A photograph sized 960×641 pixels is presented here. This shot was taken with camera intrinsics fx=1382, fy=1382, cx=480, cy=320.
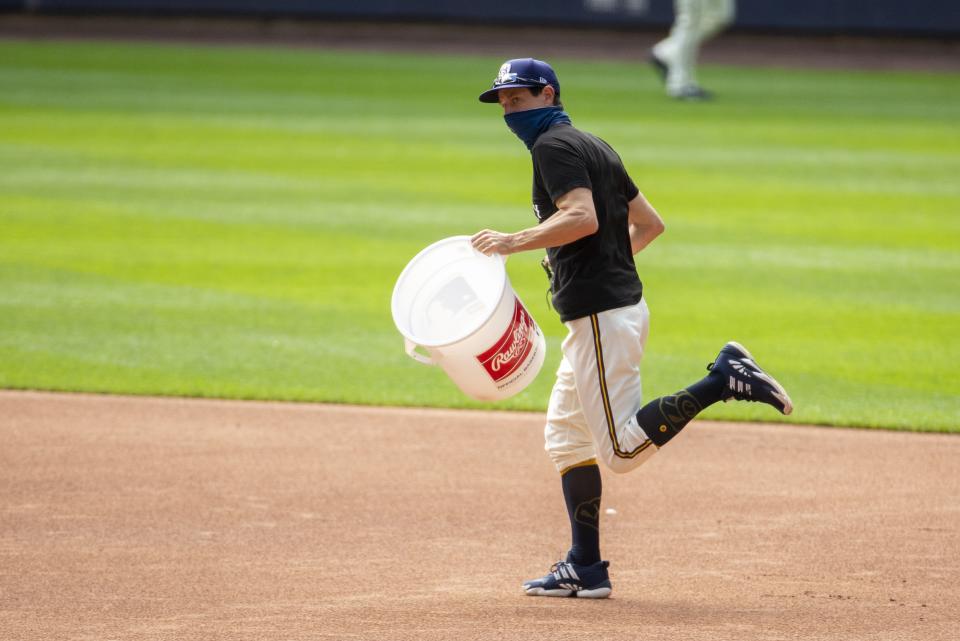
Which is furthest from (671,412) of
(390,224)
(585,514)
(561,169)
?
(390,224)

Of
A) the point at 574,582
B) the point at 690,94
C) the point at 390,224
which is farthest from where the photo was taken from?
the point at 690,94

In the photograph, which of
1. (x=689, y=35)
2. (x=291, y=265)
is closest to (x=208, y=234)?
(x=291, y=265)

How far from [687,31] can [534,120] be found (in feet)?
53.5

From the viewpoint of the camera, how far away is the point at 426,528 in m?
6.09

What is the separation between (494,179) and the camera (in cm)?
1555

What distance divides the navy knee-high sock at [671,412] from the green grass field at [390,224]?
3.11 metres

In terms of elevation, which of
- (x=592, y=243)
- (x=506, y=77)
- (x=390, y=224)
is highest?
(x=506, y=77)

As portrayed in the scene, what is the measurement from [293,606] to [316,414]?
3.12 metres

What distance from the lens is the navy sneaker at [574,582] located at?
5.20 metres

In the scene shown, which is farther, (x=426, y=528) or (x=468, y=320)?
(x=426, y=528)

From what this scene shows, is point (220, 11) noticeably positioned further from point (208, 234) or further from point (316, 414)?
point (316, 414)

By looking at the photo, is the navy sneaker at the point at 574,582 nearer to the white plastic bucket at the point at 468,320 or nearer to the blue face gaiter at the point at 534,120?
the white plastic bucket at the point at 468,320

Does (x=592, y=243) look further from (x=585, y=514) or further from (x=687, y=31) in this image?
(x=687, y=31)

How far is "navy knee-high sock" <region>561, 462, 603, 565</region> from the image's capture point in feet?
17.3
